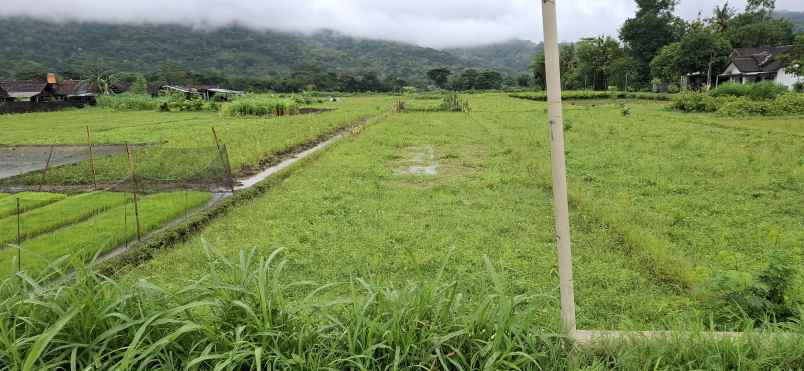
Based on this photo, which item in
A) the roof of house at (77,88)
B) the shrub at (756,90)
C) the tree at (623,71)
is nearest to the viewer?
the shrub at (756,90)

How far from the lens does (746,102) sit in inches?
906

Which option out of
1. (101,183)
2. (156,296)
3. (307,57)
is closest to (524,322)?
(156,296)

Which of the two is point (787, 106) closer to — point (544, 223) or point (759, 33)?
point (544, 223)

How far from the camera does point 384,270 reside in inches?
192

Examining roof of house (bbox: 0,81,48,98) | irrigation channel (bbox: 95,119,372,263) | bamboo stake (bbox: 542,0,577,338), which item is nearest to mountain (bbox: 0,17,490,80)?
roof of house (bbox: 0,81,48,98)

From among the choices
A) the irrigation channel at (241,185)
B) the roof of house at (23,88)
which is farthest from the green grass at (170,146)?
the roof of house at (23,88)

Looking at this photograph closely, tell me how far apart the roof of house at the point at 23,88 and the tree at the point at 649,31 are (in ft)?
211

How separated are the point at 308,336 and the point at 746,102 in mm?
26672

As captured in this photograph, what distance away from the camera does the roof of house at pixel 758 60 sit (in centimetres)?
4209

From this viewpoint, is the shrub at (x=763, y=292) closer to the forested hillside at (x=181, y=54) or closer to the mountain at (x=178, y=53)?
the forested hillside at (x=181, y=54)

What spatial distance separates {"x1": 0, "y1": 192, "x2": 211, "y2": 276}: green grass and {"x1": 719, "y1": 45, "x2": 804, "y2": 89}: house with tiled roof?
47710mm

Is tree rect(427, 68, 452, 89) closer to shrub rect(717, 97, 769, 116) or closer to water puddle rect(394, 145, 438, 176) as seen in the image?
shrub rect(717, 97, 769, 116)

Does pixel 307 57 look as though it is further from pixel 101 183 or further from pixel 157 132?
pixel 101 183

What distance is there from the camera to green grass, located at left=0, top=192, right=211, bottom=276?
499cm
